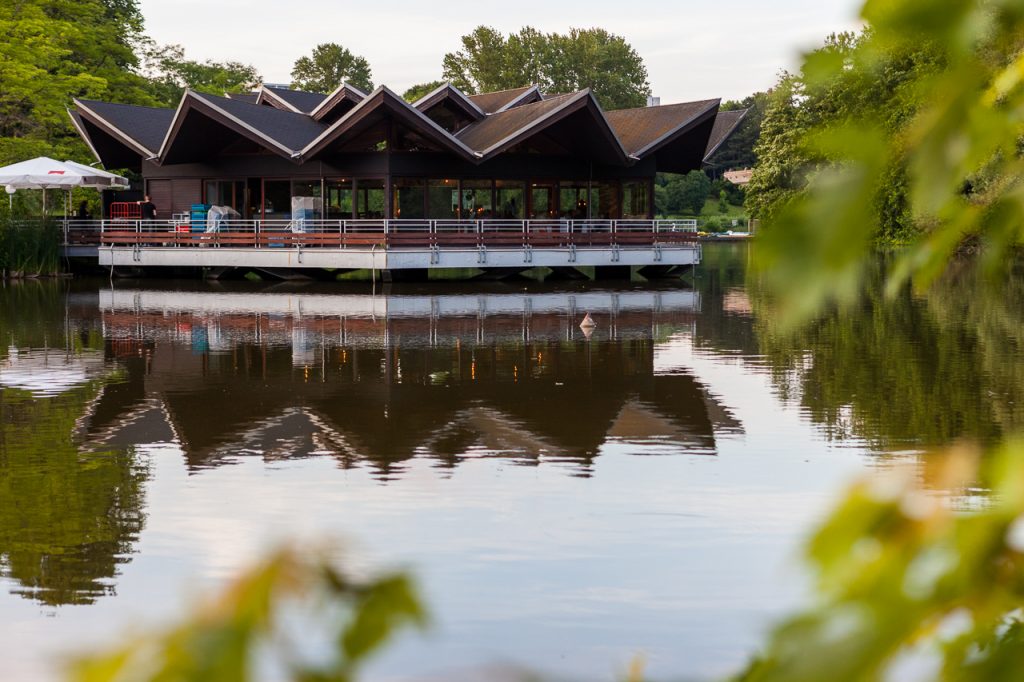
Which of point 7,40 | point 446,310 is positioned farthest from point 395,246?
point 7,40

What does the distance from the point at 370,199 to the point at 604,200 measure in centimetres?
811

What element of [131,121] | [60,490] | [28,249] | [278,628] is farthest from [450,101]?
[278,628]

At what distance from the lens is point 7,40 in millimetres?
41844

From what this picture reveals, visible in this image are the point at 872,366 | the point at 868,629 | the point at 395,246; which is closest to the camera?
the point at 868,629

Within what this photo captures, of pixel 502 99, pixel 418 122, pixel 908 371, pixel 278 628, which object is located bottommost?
pixel 908 371

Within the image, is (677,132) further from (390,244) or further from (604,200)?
(390,244)

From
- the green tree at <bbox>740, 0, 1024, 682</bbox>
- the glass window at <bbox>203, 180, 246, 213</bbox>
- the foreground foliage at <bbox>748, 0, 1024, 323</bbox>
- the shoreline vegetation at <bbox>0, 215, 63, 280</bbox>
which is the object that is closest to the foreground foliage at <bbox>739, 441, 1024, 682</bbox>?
the green tree at <bbox>740, 0, 1024, 682</bbox>

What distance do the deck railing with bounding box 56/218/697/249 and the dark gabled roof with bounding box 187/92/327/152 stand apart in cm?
263

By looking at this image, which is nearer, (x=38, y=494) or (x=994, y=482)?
(x=994, y=482)

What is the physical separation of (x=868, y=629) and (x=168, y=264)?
117 ft

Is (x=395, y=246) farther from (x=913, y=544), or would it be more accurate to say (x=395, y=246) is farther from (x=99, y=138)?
(x=913, y=544)

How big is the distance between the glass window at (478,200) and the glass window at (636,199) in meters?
5.00

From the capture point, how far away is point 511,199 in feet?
128

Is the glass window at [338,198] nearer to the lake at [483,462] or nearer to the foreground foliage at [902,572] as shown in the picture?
the lake at [483,462]
